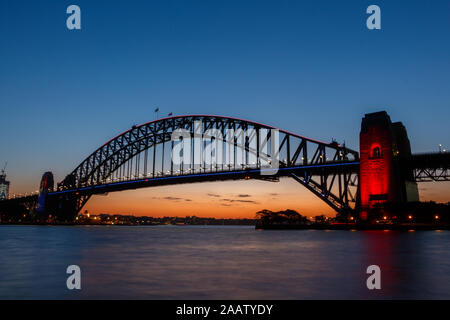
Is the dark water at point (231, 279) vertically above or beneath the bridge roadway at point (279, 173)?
beneath

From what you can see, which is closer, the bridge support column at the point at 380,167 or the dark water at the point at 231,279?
the dark water at the point at 231,279

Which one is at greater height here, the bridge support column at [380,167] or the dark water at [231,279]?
the bridge support column at [380,167]

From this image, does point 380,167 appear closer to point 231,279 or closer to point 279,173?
point 279,173

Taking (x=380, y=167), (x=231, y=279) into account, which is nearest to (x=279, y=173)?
(x=380, y=167)

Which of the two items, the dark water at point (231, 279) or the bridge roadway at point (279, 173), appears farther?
the bridge roadway at point (279, 173)

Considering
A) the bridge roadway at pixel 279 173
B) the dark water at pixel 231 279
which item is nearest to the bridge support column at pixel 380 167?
the bridge roadway at pixel 279 173

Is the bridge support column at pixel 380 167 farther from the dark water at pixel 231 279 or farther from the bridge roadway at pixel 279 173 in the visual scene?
the dark water at pixel 231 279

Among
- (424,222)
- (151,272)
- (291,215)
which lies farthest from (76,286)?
(291,215)

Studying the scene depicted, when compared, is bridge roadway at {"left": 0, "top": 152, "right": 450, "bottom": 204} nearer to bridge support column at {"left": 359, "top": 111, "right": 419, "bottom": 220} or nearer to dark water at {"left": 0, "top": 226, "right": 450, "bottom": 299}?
bridge support column at {"left": 359, "top": 111, "right": 419, "bottom": 220}

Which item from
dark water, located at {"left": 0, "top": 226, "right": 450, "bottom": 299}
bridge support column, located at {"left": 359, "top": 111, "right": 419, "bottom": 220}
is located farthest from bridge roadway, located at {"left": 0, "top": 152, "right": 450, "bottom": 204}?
dark water, located at {"left": 0, "top": 226, "right": 450, "bottom": 299}

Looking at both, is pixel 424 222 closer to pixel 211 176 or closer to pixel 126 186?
pixel 211 176
